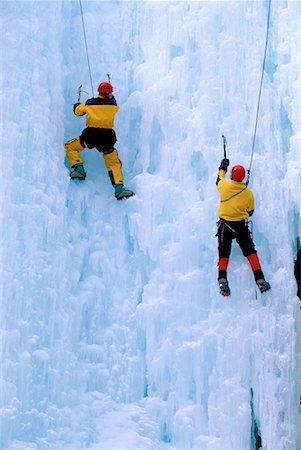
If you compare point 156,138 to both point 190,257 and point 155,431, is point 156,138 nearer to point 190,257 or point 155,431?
point 190,257

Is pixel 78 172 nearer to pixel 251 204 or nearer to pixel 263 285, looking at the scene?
pixel 251 204

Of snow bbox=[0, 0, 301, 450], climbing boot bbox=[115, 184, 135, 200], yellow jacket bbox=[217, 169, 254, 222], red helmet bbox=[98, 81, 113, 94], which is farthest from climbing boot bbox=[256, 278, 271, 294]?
red helmet bbox=[98, 81, 113, 94]

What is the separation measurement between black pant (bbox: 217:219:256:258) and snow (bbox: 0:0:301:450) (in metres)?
0.24

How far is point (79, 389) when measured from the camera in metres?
6.44

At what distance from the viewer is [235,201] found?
6.32 m

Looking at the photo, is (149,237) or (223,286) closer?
(223,286)

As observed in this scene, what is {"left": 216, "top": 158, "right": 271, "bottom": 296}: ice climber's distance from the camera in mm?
6305

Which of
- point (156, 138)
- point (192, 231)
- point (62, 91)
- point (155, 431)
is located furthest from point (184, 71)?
point (155, 431)

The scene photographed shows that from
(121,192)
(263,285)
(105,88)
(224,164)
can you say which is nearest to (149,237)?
(121,192)

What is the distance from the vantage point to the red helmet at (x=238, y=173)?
20.8 feet

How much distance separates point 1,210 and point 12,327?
1109 millimetres

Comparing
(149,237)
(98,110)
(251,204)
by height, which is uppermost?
(98,110)

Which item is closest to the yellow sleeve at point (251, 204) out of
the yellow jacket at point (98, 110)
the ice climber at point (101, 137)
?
the ice climber at point (101, 137)

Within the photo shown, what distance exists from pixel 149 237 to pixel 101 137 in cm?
108
